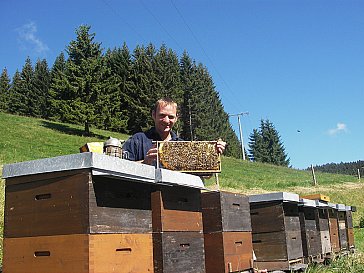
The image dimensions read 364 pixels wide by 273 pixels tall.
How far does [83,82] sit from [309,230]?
1330 inches

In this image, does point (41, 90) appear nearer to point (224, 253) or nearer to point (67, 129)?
point (67, 129)

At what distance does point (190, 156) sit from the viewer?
435 cm

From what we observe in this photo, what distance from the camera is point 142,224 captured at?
3.29 metres

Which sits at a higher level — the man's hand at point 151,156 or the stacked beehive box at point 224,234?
the man's hand at point 151,156

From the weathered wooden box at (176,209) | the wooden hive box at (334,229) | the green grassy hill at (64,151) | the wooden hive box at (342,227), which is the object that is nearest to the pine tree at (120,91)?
the green grassy hill at (64,151)

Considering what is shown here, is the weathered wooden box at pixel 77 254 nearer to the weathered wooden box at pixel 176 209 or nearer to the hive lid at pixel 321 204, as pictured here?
the weathered wooden box at pixel 176 209

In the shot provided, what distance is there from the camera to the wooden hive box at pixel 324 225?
7.89 meters

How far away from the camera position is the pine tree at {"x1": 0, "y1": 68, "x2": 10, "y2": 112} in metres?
56.4

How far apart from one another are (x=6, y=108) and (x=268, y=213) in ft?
187

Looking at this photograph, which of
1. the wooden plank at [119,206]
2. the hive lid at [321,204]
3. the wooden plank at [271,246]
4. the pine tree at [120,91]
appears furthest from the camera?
the pine tree at [120,91]

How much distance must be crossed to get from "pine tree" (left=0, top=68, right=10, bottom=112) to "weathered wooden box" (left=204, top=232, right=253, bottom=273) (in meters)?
56.6

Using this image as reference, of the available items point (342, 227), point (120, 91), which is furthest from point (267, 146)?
point (342, 227)

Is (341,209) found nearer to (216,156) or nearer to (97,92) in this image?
(216,156)

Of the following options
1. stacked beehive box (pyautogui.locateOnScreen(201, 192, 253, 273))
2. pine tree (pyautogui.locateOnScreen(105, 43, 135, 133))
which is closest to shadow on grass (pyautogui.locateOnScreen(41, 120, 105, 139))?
pine tree (pyautogui.locateOnScreen(105, 43, 135, 133))
